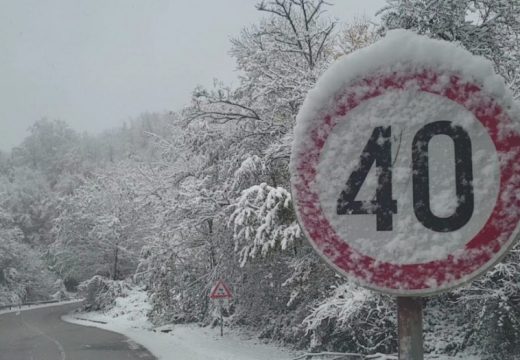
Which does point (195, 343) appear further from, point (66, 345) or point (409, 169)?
point (409, 169)

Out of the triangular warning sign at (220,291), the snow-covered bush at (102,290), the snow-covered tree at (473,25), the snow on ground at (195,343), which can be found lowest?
the snow on ground at (195,343)

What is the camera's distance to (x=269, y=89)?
43.9ft

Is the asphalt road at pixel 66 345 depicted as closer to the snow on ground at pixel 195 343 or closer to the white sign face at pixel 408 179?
the snow on ground at pixel 195 343

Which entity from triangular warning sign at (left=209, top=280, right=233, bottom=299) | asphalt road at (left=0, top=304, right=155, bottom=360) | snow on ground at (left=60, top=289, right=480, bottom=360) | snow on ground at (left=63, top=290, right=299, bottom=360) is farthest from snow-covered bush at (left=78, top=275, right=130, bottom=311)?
triangular warning sign at (left=209, top=280, right=233, bottom=299)

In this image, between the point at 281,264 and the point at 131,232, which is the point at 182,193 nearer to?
the point at 281,264

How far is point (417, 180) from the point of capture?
101 cm

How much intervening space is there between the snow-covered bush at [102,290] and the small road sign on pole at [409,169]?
36.0 metres

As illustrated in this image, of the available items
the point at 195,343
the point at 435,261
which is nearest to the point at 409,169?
the point at 435,261

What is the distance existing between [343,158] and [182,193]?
604 inches

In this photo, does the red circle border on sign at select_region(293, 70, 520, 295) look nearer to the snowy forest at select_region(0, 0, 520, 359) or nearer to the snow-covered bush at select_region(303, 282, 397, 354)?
the snowy forest at select_region(0, 0, 520, 359)

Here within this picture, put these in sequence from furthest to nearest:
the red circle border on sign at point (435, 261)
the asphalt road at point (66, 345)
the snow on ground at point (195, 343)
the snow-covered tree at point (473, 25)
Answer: the asphalt road at point (66, 345), the snow on ground at point (195, 343), the snow-covered tree at point (473, 25), the red circle border on sign at point (435, 261)

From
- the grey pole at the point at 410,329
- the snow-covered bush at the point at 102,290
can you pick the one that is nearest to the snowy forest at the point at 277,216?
the grey pole at the point at 410,329

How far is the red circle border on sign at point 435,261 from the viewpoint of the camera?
3.21ft

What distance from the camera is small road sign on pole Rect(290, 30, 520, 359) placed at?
984mm
